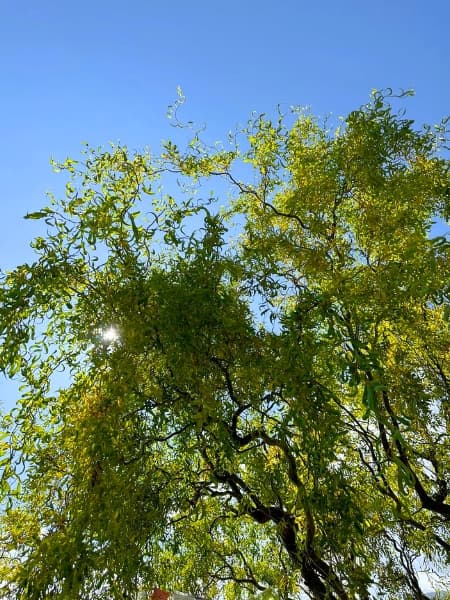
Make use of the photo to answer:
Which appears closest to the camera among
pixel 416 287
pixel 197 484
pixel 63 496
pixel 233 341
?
pixel 63 496

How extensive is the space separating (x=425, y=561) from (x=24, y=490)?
416 centimetres

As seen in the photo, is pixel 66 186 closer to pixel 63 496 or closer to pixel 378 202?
pixel 63 496

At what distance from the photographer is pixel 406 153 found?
4.65 meters

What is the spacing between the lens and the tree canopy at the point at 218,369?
262cm

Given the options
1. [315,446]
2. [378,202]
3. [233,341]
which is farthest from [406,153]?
[315,446]

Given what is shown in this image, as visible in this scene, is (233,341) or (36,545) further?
(233,341)

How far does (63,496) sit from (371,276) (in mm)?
2876

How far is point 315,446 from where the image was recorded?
257cm

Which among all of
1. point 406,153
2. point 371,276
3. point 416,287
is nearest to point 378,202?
point 406,153

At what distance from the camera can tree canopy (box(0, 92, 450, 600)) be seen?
262 centimetres

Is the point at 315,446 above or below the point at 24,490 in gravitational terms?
below

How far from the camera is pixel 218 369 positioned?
3.11m

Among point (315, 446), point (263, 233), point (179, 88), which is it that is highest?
point (179, 88)

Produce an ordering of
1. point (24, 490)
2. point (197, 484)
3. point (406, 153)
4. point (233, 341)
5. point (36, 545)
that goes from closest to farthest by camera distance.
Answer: point (36, 545)
point (233, 341)
point (24, 490)
point (197, 484)
point (406, 153)
